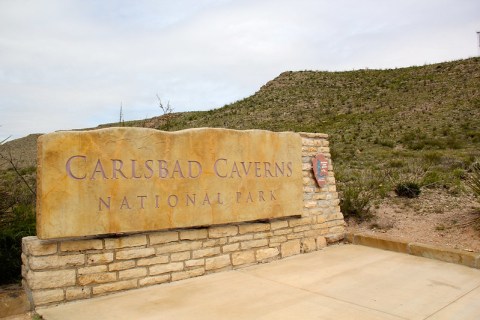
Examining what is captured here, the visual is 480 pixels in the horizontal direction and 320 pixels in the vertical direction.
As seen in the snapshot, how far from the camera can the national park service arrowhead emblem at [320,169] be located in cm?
731

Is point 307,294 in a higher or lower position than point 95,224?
lower

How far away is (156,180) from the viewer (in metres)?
5.17

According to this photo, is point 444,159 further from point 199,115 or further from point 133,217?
point 199,115

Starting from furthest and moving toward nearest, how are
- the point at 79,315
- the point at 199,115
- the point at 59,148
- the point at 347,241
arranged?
the point at 199,115 < the point at 347,241 < the point at 59,148 < the point at 79,315

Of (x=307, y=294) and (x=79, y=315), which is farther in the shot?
(x=307, y=294)

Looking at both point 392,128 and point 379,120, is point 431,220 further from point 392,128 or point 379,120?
point 379,120

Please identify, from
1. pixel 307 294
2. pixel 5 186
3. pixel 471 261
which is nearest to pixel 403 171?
pixel 471 261

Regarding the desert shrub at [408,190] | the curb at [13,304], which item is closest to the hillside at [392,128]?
the desert shrub at [408,190]

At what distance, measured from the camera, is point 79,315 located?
4.15 m

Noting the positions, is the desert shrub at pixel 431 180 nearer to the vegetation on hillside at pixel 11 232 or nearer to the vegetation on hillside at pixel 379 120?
the vegetation on hillside at pixel 379 120

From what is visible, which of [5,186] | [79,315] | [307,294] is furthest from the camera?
[5,186]

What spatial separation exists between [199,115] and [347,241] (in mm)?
35920

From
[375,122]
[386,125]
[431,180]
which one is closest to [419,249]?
[431,180]

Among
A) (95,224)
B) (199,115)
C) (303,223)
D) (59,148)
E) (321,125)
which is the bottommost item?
(303,223)
